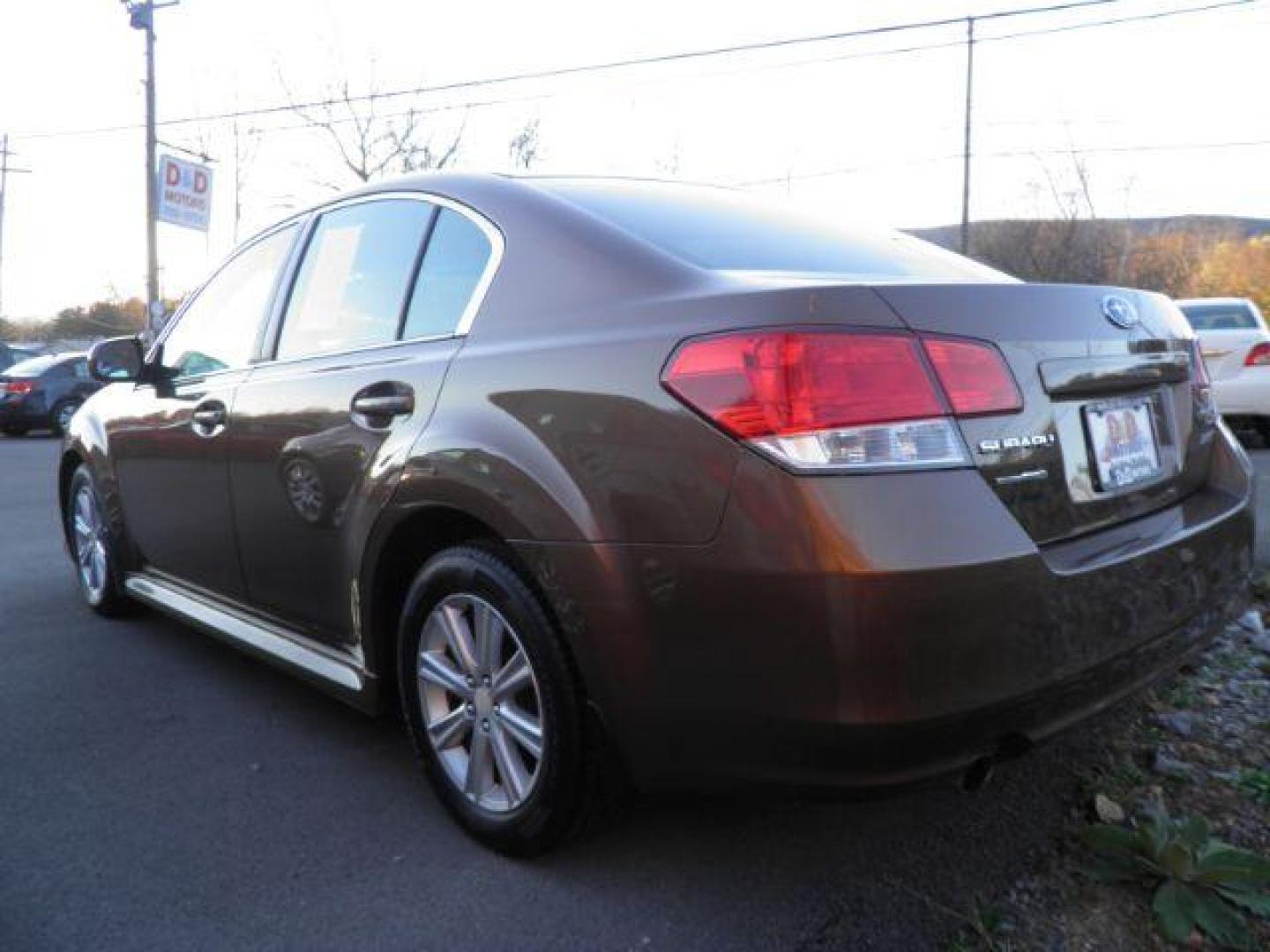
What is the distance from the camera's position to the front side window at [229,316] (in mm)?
3531

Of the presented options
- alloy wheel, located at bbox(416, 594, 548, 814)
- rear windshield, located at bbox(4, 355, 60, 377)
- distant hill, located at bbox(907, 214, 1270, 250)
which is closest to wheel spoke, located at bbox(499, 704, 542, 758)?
alloy wheel, located at bbox(416, 594, 548, 814)

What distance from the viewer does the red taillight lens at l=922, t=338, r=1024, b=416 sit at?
191 cm

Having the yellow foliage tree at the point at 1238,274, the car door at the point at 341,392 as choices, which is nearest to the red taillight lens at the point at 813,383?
the car door at the point at 341,392

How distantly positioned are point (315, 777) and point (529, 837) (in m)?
0.89

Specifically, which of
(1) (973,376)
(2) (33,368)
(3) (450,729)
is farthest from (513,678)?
(2) (33,368)

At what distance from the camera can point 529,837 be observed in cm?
236

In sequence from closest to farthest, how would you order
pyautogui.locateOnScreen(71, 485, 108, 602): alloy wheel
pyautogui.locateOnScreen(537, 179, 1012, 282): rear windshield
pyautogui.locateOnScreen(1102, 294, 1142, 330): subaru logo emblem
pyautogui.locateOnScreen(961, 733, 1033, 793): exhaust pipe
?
pyautogui.locateOnScreen(961, 733, 1033, 793): exhaust pipe, pyautogui.locateOnScreen(1102, 294, 1142, 330): subaru logo emblem, pyautogui.locateOnScreen(537, 179, 1012, 282): rear windshield, pyautogui.locateOnScreen(71, 485, 108, 602): alloy wheel

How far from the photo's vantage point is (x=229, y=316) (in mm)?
3779

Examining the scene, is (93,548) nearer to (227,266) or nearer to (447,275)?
(227,266)

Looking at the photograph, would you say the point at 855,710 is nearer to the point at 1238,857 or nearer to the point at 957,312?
the point at 957,312

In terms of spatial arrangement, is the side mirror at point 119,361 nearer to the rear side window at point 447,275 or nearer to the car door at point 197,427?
the car door at point 197,427

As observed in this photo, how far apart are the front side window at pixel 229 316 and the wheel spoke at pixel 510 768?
1.71m

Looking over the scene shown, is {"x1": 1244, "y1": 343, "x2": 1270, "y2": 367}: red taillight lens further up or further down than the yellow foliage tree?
further down

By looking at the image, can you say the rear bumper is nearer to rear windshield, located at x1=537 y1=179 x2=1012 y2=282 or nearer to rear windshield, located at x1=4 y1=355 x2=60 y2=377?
rear windshield, located at x1=537 y1=179 x2=1012 y2=282
